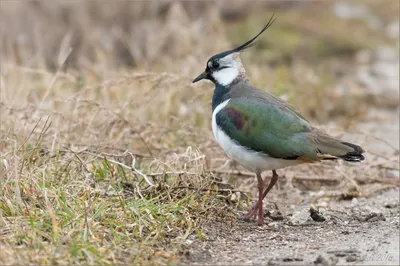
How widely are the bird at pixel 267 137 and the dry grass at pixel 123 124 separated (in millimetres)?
297

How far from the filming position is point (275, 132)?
5.19 metres

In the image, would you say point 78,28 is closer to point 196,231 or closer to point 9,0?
point 9,0

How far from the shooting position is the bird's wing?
5.12 metres

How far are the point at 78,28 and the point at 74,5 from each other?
1.08ft

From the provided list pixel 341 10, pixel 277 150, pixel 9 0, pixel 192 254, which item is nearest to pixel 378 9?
pixel 341 10

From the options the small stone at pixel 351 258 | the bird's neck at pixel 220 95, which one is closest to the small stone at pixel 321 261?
the small stone at pixel 351 258

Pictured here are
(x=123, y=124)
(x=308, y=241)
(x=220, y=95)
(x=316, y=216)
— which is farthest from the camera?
(x=123, y=124)

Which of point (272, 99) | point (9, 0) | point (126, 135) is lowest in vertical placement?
point (126, 135)

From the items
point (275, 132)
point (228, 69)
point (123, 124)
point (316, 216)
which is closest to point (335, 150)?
point (275, 132)

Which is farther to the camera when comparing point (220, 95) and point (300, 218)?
point (220, 95)

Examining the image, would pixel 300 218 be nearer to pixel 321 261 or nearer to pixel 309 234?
pixel 309 234

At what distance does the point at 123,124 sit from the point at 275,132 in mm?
1780

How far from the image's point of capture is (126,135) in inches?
259

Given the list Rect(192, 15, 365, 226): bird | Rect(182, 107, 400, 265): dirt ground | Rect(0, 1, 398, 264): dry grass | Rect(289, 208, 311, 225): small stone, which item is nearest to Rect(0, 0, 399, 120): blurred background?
Rect(0, 1, 398, 264): dry grass
